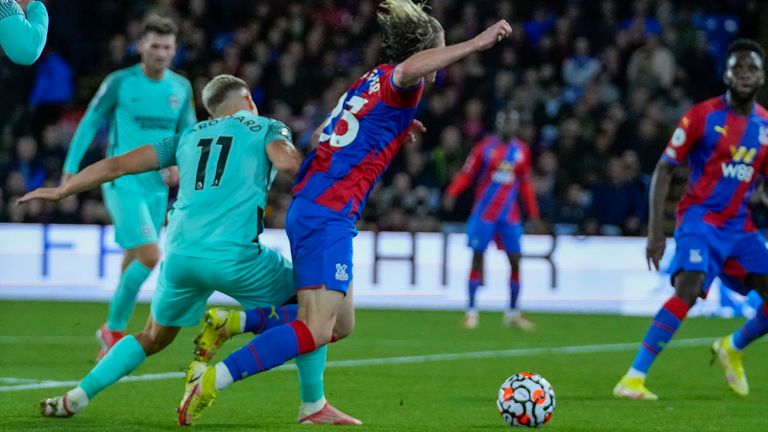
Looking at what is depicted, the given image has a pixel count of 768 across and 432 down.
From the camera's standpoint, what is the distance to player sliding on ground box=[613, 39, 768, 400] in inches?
339

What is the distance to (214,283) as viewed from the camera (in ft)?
20.9

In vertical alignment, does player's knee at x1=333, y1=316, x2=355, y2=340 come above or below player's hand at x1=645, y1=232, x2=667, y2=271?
below

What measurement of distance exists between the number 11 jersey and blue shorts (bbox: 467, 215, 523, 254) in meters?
8.81

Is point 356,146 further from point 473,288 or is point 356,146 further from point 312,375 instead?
point 473,288

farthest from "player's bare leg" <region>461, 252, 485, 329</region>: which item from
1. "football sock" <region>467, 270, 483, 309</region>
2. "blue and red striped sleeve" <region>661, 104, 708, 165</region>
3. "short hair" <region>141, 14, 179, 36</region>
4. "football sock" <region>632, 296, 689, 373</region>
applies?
"blue and red striped sleeve" <region>661, 104, 708, 165</region>

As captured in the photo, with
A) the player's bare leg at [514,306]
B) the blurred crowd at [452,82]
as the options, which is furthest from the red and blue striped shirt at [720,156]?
the blurred crowd at [452,82]

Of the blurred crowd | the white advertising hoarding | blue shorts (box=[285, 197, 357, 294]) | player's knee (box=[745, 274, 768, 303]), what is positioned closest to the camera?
blue shorts (box=[285, 197, 357, 294])

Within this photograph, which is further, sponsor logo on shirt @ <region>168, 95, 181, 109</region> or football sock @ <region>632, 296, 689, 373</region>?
sponsor logo on shirt @ <region>168, 95, 181, 109</region>

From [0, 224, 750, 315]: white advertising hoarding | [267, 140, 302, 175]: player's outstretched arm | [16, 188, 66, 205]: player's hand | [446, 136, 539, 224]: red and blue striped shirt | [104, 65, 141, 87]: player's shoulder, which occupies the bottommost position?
[0, 224, 750, 315]: white advertising hoarding

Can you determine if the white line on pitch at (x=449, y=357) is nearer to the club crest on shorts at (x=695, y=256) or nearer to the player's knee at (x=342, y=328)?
the player's knee at (x=342, y=328)

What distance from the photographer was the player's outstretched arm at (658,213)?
852 centimetres

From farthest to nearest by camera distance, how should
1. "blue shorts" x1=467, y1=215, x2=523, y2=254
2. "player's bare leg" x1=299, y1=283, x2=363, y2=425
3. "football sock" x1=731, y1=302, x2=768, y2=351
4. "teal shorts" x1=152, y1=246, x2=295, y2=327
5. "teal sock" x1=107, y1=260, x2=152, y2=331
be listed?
"blue shorts" x1=467, y1=215, x2=523, y2=254 < "teal sock" x1=107, y1=260, x2=152, y2=331 < "football sock" x1=731, y1=302, x2=768, y2=351 < "player's bare leg" x1=299, y1=283, x2=363, y2=425 < "teal shorts" x1=152, y1=246, x2=295, y2=327

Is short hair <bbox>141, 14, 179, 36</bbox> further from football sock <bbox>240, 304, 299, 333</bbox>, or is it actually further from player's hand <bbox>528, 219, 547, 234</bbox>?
player's hand <bbox>528, 219, 547, 234</bbox>

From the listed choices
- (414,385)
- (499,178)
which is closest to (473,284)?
(499,178)
